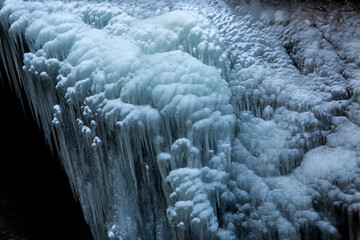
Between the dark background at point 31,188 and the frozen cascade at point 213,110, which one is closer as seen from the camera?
the frozen cascade at point 213,110

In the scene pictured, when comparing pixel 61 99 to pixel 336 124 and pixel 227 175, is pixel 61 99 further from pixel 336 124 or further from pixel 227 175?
pixel 336 124

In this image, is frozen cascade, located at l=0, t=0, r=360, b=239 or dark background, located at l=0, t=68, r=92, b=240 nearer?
frozen cascade, located at l=0, t=0, r=360, b=239

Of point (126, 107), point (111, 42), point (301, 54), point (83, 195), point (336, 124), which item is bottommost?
point (83, 195)

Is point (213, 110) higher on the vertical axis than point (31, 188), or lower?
higher

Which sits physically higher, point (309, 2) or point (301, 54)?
point (309, 2)

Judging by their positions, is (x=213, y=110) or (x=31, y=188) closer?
(x=213, y=110)

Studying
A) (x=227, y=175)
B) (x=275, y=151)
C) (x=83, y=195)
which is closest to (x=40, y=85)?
(x=83, y=195)

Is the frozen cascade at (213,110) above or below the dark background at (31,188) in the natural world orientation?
above

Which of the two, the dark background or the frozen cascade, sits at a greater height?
the frozen cascade
